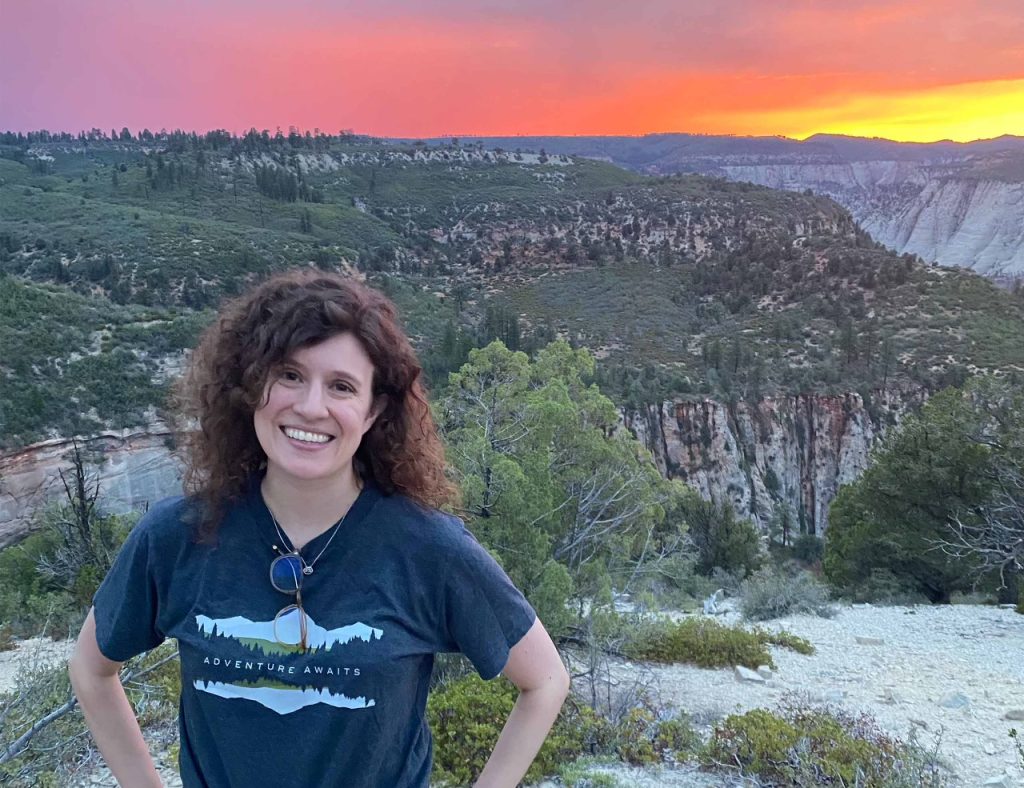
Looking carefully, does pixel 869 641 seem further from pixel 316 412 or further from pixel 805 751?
pixel 316 412

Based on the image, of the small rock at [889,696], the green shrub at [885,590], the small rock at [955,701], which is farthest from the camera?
the green shrub at [885,590]

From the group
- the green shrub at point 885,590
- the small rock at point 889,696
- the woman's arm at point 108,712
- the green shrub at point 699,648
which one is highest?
the woman's arm at point 108,712

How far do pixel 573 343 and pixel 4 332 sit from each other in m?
17.7

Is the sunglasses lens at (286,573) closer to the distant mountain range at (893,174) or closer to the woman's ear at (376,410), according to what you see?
the woman's ear at (376,410)

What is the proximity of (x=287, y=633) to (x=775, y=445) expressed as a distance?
2672 cm

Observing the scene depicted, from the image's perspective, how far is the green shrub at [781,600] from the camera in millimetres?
9312

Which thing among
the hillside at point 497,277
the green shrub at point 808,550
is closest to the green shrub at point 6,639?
the hillside at point 497,277

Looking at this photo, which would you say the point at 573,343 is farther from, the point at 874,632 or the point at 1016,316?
the point at 874,632

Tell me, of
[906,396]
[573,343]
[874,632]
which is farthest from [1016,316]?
[874,632]

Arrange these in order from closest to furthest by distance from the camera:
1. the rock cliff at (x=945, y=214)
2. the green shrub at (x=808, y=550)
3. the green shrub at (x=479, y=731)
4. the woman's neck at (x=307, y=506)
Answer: the woman's neck at (x=307, y=506) → the green shrub at (x=479, y=731) → the green shrub at (x=808, y=550) → the rock cliff at (x=945, y=214)

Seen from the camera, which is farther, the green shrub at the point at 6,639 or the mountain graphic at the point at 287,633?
the green shrub at the point at 6,639

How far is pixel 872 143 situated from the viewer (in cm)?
16962

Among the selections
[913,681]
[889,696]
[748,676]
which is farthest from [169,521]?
[913,681]

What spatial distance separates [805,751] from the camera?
3.99 meters
